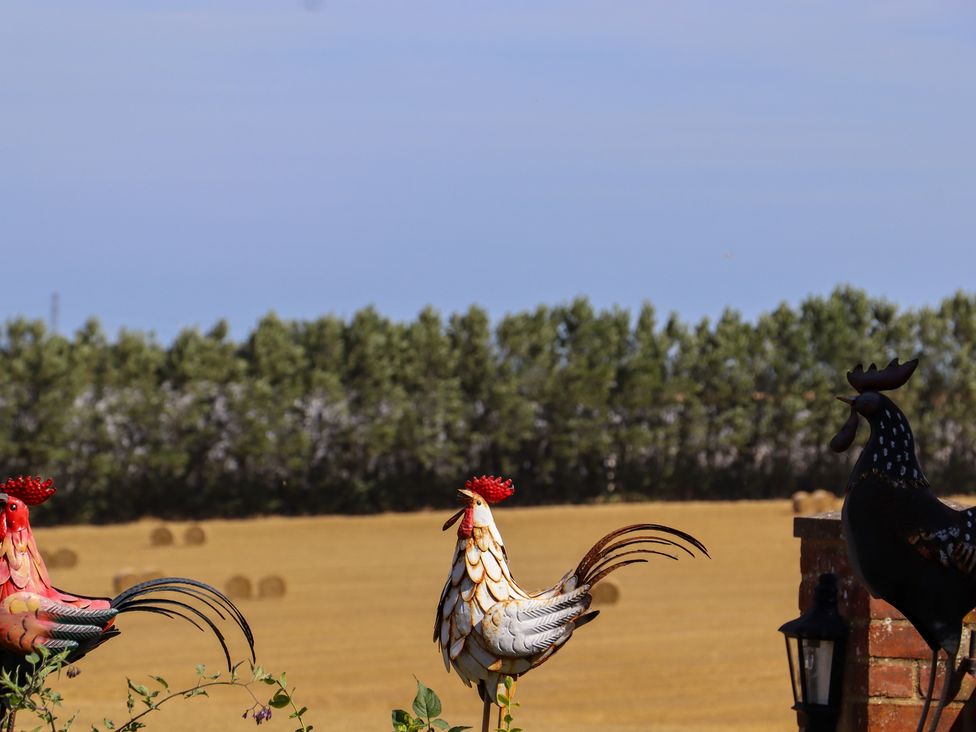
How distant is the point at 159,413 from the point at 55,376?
2923 mm

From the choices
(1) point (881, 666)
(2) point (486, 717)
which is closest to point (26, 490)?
(2) point (486, 717)

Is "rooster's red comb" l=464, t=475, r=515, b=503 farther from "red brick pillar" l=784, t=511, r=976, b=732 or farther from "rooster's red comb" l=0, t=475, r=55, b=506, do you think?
"rooster's red comb" l=0, t=475, r=55, b=506

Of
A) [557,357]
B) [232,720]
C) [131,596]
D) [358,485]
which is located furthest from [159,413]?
[131,596]

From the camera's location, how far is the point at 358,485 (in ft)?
141

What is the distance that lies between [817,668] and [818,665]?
12 mm

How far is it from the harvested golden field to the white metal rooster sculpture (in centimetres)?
619

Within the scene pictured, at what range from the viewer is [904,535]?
182 inches

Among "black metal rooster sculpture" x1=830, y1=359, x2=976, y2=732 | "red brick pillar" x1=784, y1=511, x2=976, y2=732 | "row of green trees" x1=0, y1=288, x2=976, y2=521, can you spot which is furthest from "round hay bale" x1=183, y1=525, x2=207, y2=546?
"black metal rooster sculpture" x1=830, y1=359, x2=976, y2=732

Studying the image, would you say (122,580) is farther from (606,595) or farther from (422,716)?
(422,716)

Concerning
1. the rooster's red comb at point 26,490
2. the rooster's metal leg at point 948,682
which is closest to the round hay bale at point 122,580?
the rooster's red comb at point 26,490

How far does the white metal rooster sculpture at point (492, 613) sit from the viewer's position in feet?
19.8

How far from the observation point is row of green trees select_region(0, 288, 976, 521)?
138 ft

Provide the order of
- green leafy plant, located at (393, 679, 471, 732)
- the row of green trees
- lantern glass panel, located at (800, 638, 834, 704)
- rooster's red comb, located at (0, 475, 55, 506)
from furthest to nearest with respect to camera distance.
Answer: the row of green trees, rooster's red comb, located at (0, 475, 55, 506), lantern glass panel, located at (800, 638, 834, 704), green leafy plant, located at (393, 679, 471, 732)

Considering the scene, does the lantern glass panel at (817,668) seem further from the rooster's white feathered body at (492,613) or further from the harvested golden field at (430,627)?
the harvested golden field at (430,627)
